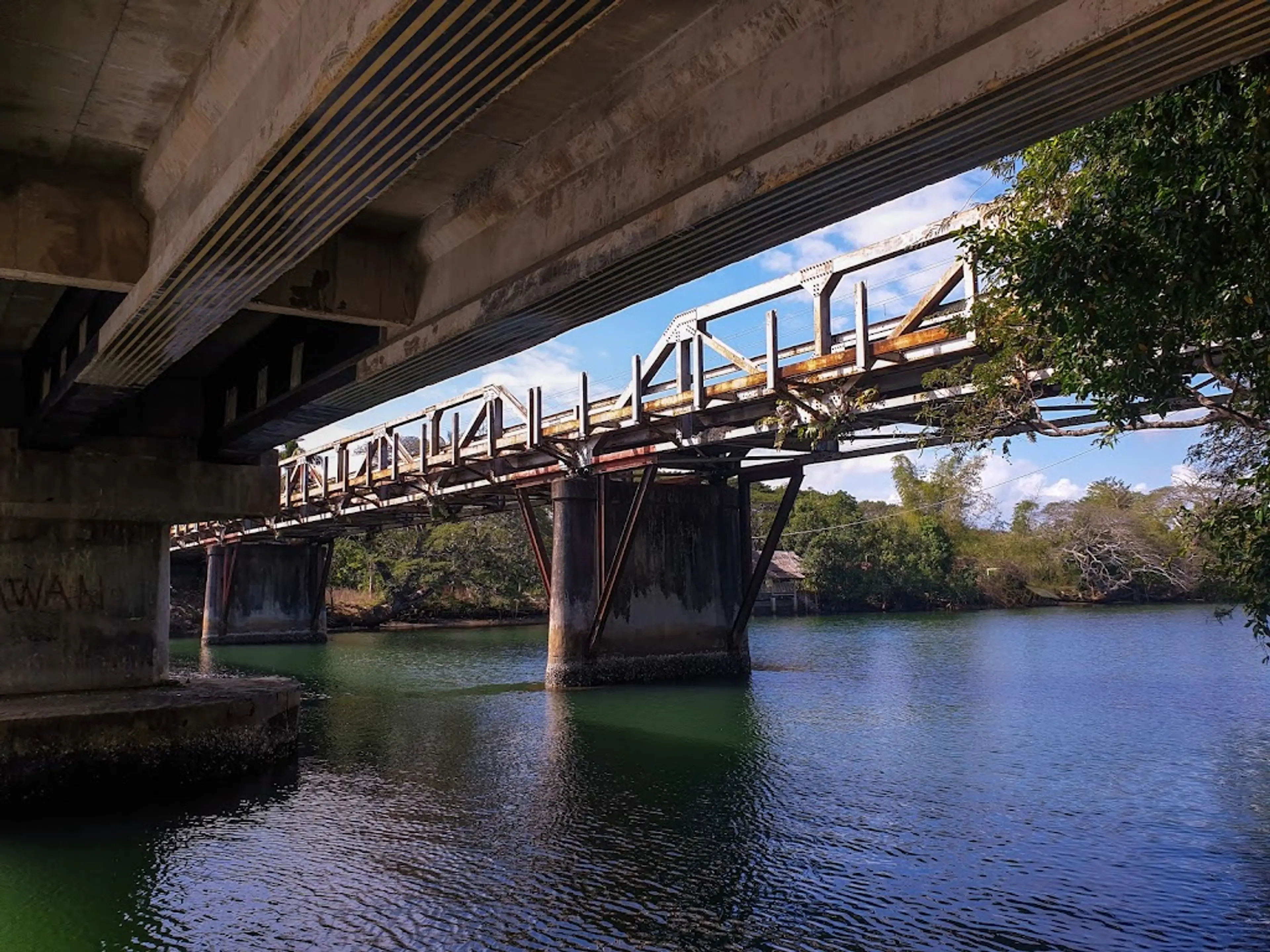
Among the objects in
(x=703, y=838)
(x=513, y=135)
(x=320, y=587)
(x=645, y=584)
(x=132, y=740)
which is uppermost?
(x=513, y=135)

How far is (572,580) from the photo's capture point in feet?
96.7

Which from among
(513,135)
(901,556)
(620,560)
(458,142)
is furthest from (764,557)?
(901,556)

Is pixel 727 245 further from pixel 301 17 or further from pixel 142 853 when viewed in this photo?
pixel 142 853

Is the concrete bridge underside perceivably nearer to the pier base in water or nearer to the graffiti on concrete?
the graffiti on concrete

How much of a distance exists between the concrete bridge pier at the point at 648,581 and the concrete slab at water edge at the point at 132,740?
515 inches

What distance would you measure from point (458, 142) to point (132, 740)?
10.5 meters

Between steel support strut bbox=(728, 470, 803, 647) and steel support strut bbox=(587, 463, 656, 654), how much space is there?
381cm

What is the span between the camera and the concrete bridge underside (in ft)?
15.8

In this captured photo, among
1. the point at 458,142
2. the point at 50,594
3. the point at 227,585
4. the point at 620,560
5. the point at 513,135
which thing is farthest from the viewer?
the point at 227,585

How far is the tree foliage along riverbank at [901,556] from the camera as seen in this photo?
7425cm

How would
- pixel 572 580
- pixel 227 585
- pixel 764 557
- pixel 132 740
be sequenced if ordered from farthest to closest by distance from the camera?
1. pixel 227 585
2. pixel 764 557
3. pixel 572 580
4. pixel 132 740

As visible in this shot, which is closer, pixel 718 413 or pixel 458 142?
pixel 458 142

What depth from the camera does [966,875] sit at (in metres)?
11.1

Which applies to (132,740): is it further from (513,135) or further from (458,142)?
(513,135)
